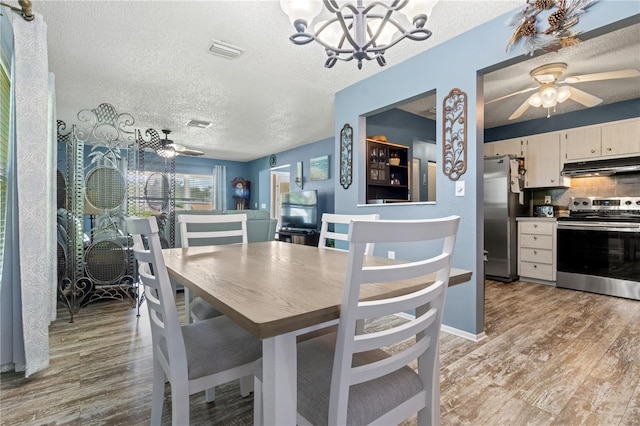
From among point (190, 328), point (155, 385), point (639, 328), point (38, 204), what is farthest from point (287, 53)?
point (639, 328)

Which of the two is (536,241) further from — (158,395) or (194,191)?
(194,191)

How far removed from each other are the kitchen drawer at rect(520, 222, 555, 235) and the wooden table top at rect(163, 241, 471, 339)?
12.0ft

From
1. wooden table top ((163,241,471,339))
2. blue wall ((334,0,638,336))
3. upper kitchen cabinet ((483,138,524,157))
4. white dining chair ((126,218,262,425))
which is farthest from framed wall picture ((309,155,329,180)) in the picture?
white dining chair ((126,218,262,425))

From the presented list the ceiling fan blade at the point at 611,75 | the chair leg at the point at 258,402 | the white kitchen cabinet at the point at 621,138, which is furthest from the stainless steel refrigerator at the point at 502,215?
the chair leg at the point at 258,402

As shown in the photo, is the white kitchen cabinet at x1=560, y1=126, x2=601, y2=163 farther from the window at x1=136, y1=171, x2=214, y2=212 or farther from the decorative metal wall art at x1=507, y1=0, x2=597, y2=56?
the window at x1=136, y1=171, x2=214, y2=212

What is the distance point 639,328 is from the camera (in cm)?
250

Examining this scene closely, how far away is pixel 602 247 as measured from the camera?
3.53 metres

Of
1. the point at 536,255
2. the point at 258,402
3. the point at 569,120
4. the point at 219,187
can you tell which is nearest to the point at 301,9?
the point at 258,402

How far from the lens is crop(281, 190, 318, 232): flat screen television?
5.88 meters

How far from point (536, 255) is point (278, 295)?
4440 mm

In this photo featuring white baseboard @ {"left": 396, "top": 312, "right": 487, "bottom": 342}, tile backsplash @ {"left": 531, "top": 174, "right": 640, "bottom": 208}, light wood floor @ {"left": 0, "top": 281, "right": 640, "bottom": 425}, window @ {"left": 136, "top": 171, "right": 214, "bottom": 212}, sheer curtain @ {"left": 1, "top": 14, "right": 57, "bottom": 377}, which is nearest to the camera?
light wood floor @ {"left": 0, "top": 281, "right": 640, "bottom": 425}

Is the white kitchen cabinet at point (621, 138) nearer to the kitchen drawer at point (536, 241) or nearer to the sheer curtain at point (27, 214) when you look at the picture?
the kitchen drawer at point (536, 241)

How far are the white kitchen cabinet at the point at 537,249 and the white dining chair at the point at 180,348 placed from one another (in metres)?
4.28

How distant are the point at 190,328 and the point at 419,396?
93 cm
